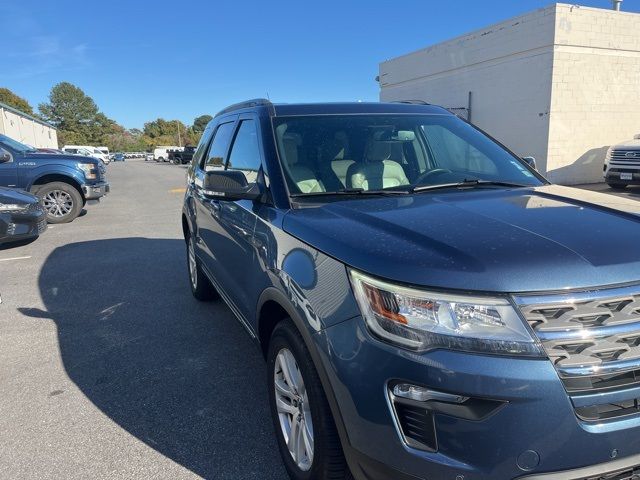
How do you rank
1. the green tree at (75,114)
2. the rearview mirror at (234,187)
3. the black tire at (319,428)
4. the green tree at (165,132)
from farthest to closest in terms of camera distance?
the green tree at (165,132) → the green tree at (75,114) → the rearview mirror at (234,187) → the black tire at (319,428)

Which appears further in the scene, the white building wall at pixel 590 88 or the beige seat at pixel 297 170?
the white building wall at pixel 590 88

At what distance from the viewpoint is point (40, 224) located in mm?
8250

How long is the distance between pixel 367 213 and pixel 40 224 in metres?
7.66

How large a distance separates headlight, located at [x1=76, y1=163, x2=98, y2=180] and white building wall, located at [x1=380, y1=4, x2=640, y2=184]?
1340 cm

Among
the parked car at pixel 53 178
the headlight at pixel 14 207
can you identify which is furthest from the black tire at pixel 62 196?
the headlight at pixel 14 207

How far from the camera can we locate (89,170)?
11539 millimetres

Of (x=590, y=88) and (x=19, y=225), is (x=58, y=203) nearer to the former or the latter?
(x=19, y=225)

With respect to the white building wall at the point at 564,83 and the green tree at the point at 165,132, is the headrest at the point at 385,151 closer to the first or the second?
the white building wall at the point at 564,83

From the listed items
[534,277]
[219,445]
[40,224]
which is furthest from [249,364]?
[40,224]

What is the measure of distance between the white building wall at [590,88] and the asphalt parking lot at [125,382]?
564 inches

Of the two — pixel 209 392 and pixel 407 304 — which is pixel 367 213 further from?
pixel 209 392

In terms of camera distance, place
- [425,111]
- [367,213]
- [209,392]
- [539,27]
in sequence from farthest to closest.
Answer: [539,27] → [425,111] → [209,392] → [367,213]

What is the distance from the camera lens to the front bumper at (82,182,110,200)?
11.3m

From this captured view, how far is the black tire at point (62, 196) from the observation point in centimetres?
1091
